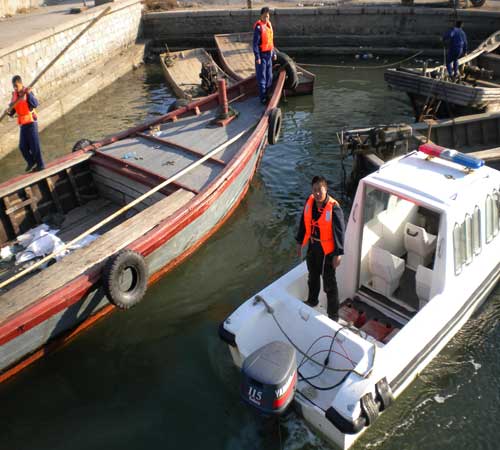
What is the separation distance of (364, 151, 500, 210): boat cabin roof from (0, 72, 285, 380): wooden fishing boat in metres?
3.13

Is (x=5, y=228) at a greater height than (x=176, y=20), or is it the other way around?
(x=176, y=20)

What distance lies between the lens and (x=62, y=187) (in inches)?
349

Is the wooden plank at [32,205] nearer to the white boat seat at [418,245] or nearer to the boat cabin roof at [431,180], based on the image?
the boat cabin roof at [431,180]

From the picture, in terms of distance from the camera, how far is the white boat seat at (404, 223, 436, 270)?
6.50 metres

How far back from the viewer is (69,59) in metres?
16.5

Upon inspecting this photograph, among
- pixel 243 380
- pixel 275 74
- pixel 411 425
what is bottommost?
pixel 411 425

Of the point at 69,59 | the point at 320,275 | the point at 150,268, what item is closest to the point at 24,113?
the point at 150,268

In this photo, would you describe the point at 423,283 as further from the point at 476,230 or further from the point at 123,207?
the point at 123,207

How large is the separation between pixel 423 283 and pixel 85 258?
445 cm

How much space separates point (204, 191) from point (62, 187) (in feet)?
9.55

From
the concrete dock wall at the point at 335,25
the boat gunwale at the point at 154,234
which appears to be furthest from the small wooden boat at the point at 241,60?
the boat gunwale at the point at 154,234

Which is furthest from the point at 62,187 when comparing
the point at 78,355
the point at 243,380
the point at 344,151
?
the point at 243,380

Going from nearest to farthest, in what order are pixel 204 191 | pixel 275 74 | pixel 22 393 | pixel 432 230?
1. pixel 22 393
2. pixel 432 230
3. pixel 204 191
4. pixel 275 74

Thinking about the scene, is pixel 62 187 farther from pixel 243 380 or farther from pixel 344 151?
pixel 243 380
